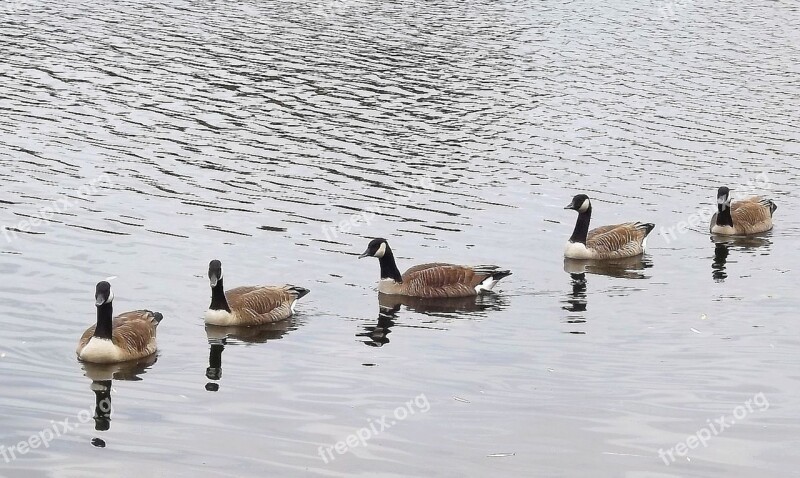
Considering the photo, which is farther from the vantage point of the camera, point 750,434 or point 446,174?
point 446,174

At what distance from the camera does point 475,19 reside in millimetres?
72812

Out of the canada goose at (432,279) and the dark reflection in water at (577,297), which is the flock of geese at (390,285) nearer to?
the canada goose at (432,279)

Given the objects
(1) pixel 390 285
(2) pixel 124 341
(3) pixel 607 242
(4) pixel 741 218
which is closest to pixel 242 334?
(2) pixel 124 341

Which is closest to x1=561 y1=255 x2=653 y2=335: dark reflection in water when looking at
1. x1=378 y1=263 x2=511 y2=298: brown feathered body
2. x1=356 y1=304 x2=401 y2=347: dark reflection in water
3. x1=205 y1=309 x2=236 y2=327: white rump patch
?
x1=378 y1=263 x2=511 y2=298: brown feathered body

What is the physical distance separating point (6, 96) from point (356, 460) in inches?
1309

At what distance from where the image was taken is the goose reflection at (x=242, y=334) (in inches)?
884

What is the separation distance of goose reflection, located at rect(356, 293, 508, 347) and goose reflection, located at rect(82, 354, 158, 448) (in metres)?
5.24

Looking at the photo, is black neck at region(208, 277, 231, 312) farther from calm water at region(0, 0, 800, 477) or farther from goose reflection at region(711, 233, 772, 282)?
goose reflection at region(711, 233, 772, 282)

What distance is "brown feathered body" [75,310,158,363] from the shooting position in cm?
2097

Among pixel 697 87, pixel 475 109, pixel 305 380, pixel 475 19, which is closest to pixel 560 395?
pixel 305 380

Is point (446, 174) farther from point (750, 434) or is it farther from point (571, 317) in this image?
point (750, 434)

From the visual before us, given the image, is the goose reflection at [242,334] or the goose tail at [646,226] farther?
the goose tail at [646,226]

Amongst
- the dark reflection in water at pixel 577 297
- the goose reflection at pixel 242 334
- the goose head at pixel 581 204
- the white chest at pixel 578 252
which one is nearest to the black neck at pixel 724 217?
the goose head at pixel 581 204

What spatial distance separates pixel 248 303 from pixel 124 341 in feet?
11.0
